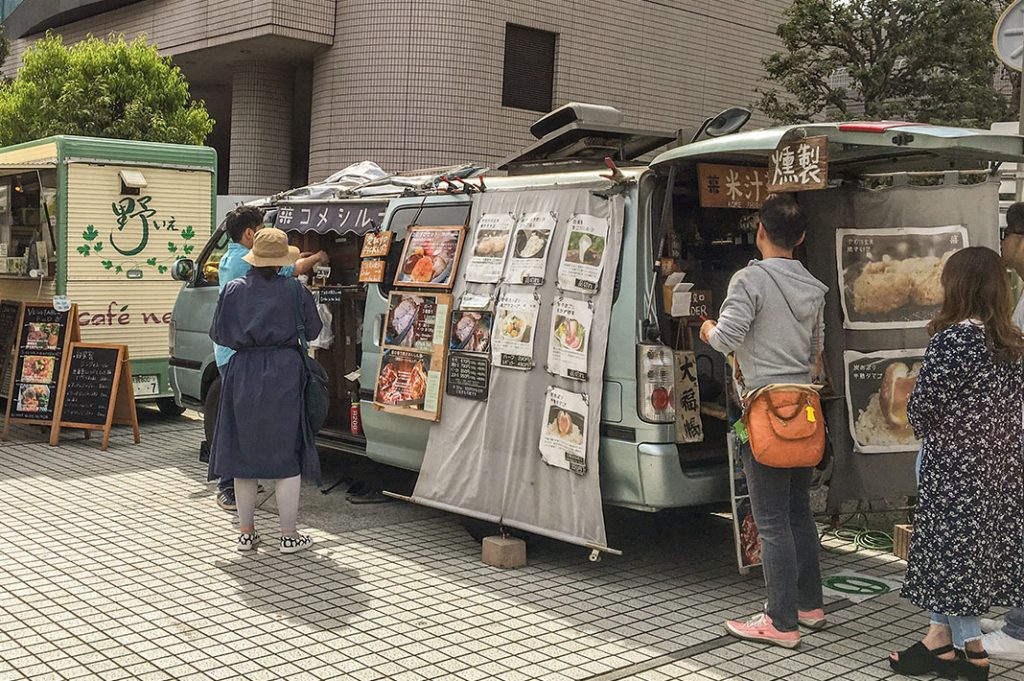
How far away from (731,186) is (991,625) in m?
2.43

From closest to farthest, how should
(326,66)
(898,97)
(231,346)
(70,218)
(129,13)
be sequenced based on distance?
(231,346)
(70,218)
(898,97)
(326,66)
(129,13)

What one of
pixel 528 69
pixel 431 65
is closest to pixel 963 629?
pixel 431 65

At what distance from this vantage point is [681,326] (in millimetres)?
5668

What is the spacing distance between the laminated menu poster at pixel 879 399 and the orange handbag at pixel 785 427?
1118 millimetres

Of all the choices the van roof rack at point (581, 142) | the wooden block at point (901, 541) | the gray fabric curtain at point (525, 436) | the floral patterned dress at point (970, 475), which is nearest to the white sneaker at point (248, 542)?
the gray fabric curtain at point (525, 436)

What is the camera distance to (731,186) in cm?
559

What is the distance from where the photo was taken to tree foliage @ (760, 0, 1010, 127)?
50.1ft

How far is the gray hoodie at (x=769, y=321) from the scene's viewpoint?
15.1 feet

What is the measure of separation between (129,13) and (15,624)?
59.5ft

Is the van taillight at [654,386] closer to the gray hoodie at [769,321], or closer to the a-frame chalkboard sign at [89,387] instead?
the gray hoodie at [769,321]

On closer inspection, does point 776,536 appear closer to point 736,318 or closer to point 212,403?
point 736,318

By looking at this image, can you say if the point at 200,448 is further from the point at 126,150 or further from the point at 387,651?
the point at 387,651

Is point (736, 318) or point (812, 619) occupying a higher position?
point (736, 318)

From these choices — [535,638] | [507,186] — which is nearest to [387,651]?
[535,638]
